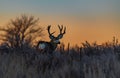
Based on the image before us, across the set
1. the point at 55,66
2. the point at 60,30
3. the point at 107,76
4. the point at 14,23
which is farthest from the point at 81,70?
the point at 14,23

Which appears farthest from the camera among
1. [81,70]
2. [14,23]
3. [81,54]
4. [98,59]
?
[14,23]

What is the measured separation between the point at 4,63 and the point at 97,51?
3.06 metres

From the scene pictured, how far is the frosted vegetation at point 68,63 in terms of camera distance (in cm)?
1136

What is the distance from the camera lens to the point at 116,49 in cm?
1414

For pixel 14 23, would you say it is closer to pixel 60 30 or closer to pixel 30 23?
pixel 30 23

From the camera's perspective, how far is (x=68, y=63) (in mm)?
13258

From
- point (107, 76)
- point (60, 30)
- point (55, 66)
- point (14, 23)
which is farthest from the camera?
point (14, 23)

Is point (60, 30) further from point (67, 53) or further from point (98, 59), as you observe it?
point (98, 59)

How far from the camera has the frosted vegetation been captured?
1136 centimetres

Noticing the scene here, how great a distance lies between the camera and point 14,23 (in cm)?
6094

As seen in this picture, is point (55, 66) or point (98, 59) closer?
point (98, 59)

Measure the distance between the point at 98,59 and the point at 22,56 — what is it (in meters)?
2.94

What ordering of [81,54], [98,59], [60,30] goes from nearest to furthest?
[98,59], [81,54], [60,30]

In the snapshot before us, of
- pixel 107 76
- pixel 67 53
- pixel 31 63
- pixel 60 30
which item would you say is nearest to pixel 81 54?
pixel 67 53
